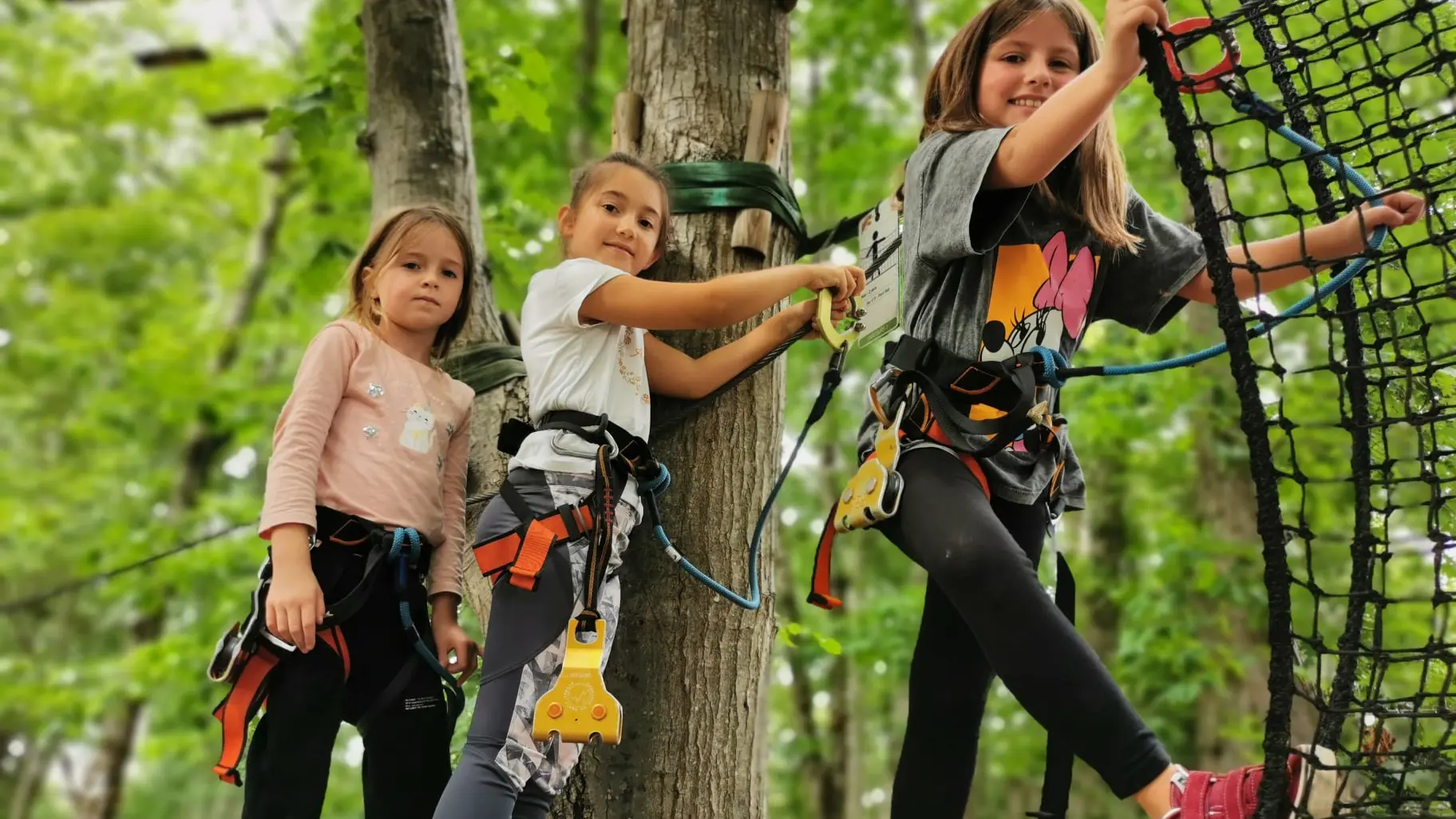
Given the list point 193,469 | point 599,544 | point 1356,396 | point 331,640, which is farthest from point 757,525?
point 193,469

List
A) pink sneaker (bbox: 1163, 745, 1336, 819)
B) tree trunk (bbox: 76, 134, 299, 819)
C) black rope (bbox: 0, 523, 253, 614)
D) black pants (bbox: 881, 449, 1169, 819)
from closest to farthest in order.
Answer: pink sneaker (bbox: 1163, 745, 1336, 819)
black pants (bbox: 881, 449, 1169, 819)
black rope (bbox: 0, 523, 253, 614)
tree trunk (bbox: 76, 134, 299, 819)

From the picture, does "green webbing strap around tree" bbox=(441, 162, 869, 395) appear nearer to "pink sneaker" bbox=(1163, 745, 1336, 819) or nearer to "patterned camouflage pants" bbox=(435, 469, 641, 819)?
"patterned camouflage pants" bbox=(435, 469, 641, 819)

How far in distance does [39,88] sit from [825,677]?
1032 centimetres

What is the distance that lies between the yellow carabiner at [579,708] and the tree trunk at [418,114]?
1500mm

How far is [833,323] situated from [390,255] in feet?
3.63

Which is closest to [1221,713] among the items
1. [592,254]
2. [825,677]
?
[825,677]

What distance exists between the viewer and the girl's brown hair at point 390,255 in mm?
2711

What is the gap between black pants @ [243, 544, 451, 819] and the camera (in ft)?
7.69

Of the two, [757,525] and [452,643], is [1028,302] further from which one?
[452,643]

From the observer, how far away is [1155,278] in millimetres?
2412

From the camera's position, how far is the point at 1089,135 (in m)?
2.22

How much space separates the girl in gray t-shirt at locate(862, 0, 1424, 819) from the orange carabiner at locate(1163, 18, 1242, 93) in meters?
0.07

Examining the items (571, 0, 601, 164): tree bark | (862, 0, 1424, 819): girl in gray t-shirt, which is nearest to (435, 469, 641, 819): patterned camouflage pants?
(862, 0, 1424, 819): girl in gray t-shirt

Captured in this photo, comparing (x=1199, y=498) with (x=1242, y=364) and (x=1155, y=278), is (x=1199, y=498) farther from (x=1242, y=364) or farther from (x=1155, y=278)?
(x=1242, y=364)
